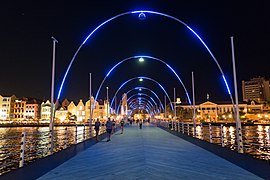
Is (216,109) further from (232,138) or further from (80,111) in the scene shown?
(232,138)

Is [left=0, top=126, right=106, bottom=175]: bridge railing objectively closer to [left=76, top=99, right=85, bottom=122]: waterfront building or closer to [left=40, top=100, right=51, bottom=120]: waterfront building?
[left=76, top=99, right=85, bottom=122]: waterfront building

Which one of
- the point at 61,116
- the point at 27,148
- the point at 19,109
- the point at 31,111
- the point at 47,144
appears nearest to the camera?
the point at 27,148

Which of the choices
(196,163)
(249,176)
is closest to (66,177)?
(196,163)

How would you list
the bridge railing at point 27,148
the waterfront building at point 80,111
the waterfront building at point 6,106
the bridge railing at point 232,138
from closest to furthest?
the bridge railing at point 27,148
the bridge railing at point 232,138
the waterfront building at point 80,111
the waterfront building at point 6,106

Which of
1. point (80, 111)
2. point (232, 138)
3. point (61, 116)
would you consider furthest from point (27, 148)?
point (61, 116)

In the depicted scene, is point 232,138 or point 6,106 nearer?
point 232,138

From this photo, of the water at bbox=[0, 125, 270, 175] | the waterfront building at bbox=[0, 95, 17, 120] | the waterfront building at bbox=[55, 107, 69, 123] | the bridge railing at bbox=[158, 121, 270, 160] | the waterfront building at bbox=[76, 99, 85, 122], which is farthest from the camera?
the waterfront building at bbox=[0, 95, 17, 120]

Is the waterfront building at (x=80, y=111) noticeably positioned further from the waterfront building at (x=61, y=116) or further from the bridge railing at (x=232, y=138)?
the bridge railing at (x=232, y=138)

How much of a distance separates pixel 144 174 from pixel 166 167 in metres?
1.39

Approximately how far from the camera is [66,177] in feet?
24.3

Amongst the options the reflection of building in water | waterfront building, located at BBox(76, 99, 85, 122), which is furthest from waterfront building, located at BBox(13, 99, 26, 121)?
the reflection of building in water

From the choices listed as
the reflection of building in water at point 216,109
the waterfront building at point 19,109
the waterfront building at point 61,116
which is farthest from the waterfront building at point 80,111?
the reflection of building in water at point 216,109

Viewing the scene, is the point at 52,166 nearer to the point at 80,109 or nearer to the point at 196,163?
the point at 196,163

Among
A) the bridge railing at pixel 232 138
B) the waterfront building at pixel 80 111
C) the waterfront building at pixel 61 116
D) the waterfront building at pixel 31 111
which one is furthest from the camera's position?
the waterfront building at pixel 31 111
